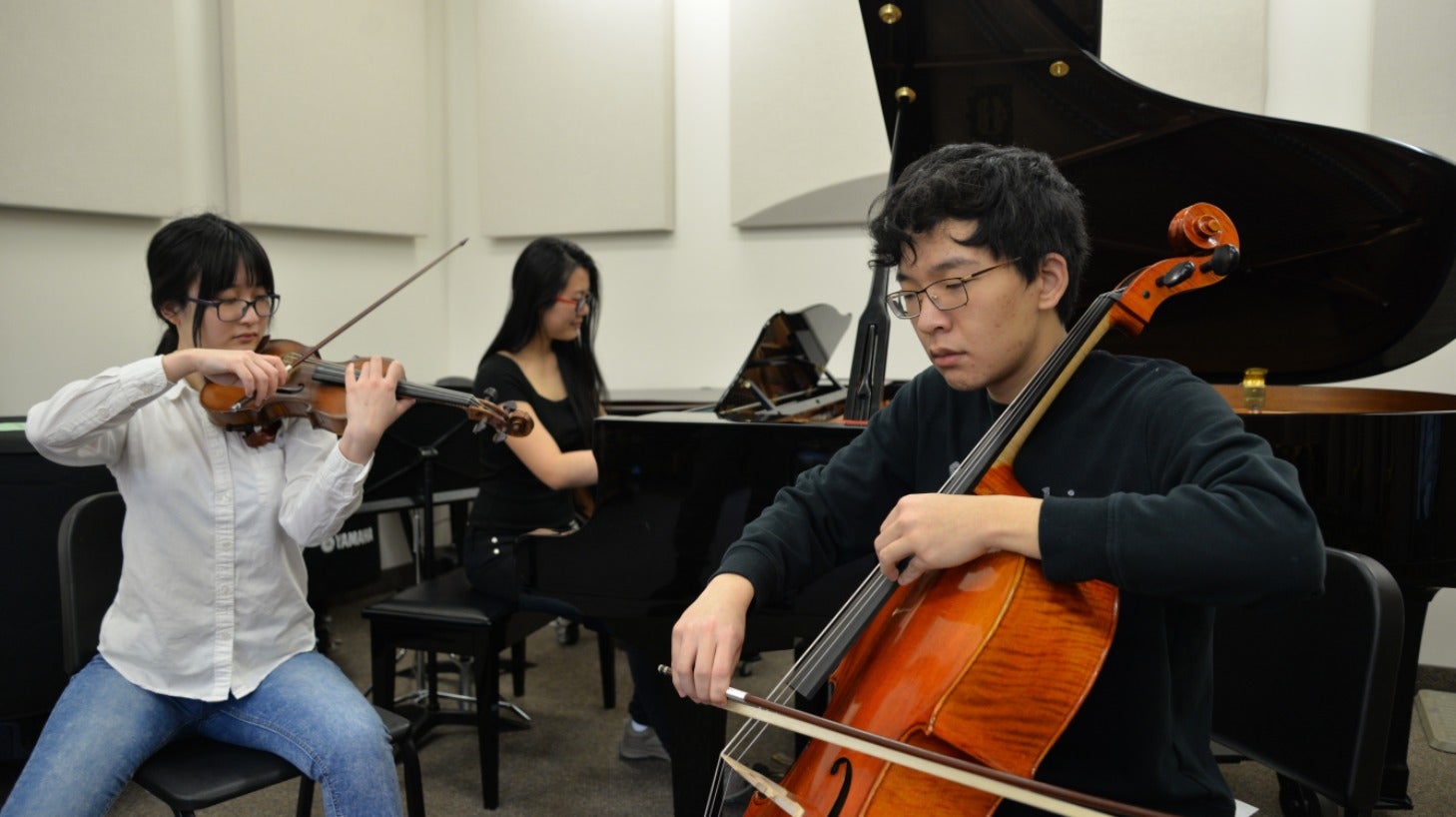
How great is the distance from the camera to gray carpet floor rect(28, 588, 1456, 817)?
260 cm

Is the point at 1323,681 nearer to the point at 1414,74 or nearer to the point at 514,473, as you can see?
the point at 514,473

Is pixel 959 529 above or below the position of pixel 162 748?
above

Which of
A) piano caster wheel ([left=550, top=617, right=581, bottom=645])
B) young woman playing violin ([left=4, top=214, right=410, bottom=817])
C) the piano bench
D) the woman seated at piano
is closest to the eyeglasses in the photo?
the woman seated at piano

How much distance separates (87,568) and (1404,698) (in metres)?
2.63

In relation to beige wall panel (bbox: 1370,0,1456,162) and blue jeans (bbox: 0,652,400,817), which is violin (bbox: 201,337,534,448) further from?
beige wall panel (bbox: 1370,0,1456,162)

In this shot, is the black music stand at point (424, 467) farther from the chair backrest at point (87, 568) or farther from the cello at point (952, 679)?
the cello at point (952, 679)

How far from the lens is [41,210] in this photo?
340cm

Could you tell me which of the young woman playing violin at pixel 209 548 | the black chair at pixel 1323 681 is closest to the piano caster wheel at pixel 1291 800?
the black chair at pixel 1323 681

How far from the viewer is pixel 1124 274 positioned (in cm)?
253

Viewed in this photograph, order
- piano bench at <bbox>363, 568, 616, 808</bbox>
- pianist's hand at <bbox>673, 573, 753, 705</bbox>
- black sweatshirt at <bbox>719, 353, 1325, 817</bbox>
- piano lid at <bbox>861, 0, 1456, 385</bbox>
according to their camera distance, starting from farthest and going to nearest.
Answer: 1. piano bench at <bbox>363, 568, 616, 808</bbox>
2. piano lid at <bbox>861, 0, 1456, 385</bbox>
3. pianist's hand at <bbox>673, 573, 753, 705</bbox>
4. black sweatshirt at <bbox>719, 353, 1325, 817</bbox>

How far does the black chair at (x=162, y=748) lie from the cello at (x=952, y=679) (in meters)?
0.97

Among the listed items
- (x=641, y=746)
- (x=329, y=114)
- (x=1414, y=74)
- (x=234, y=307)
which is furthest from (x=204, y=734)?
(x=1414, y=74)

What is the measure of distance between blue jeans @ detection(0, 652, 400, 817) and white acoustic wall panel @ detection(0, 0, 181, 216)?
2.29m

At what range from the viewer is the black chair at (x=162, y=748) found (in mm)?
1604
